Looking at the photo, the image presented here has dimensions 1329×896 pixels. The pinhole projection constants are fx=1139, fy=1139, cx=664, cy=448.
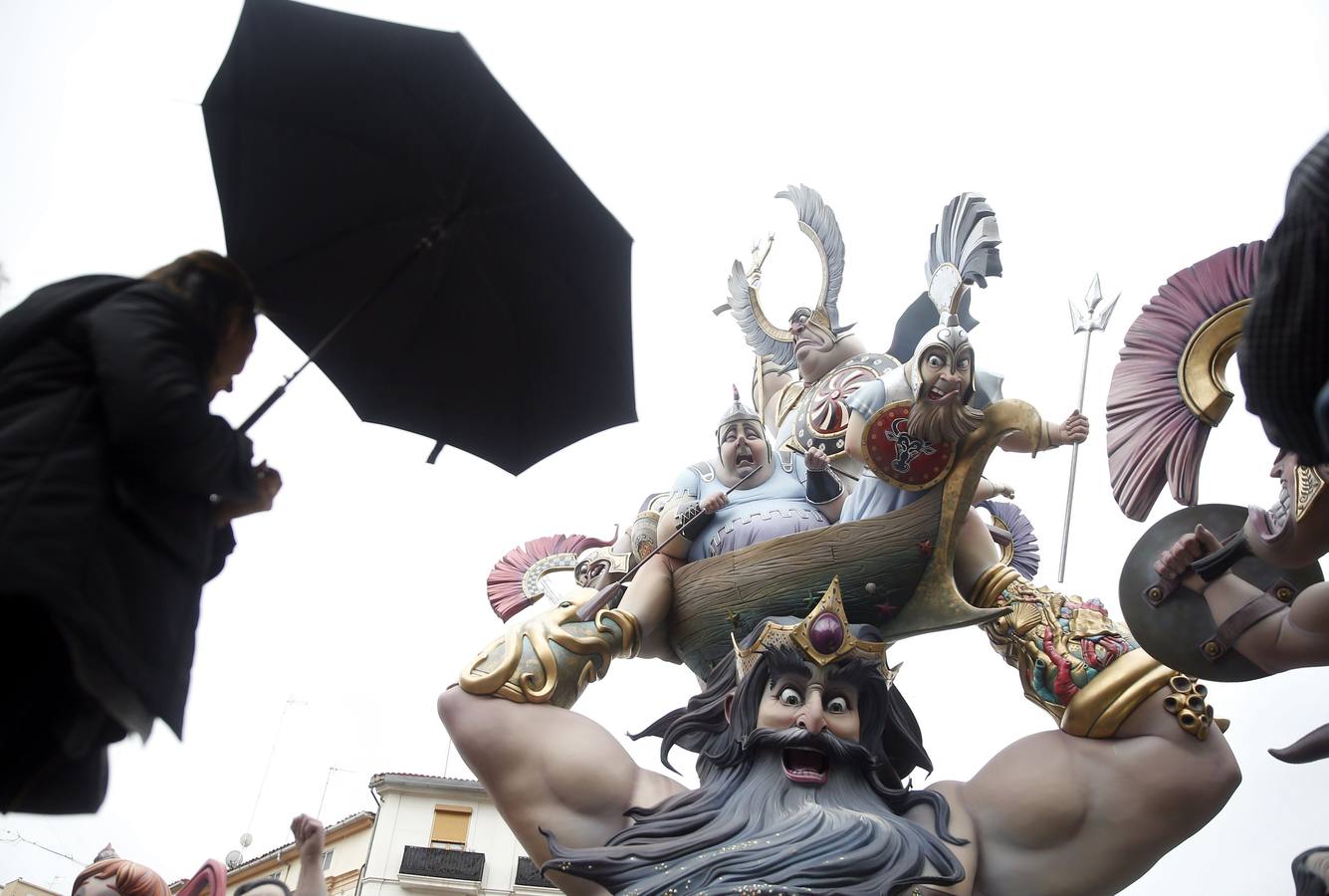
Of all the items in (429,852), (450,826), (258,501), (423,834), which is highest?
(450,826)

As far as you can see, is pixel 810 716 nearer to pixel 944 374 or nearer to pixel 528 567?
pixel 944 374

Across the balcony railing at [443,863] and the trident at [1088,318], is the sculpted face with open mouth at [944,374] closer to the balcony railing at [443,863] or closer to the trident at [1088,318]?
the trident at [1088,318]

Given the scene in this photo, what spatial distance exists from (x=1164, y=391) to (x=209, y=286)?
13.1 ft

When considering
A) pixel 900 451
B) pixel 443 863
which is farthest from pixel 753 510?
pixel 443 863

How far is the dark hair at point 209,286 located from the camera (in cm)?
244

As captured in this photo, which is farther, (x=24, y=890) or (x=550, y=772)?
(x=24, y=890)

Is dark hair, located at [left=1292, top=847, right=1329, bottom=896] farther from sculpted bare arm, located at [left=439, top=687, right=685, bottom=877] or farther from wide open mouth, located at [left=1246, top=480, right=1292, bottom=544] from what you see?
sculpted bare arm, located at [left=439, top=687, right=685, bottom=877]

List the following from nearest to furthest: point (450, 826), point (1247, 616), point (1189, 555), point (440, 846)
→ point (1247, 616)
point (1189, 555)
point (440, 846)
point (450, 826)

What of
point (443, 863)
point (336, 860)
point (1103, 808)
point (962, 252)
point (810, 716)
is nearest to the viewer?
point (1103, 808)

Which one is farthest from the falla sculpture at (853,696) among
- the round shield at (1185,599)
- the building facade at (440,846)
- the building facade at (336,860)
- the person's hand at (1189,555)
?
the building facade at (336,860)

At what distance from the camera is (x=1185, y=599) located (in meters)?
4.59

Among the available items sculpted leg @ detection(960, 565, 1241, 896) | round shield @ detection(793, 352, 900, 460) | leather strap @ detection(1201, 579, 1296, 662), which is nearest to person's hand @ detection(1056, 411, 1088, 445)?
sculpted leg @ detection(960, 565, 1241, 896)

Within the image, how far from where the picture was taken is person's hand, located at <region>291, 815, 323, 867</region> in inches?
194

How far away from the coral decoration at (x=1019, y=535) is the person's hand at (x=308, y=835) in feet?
14.1
